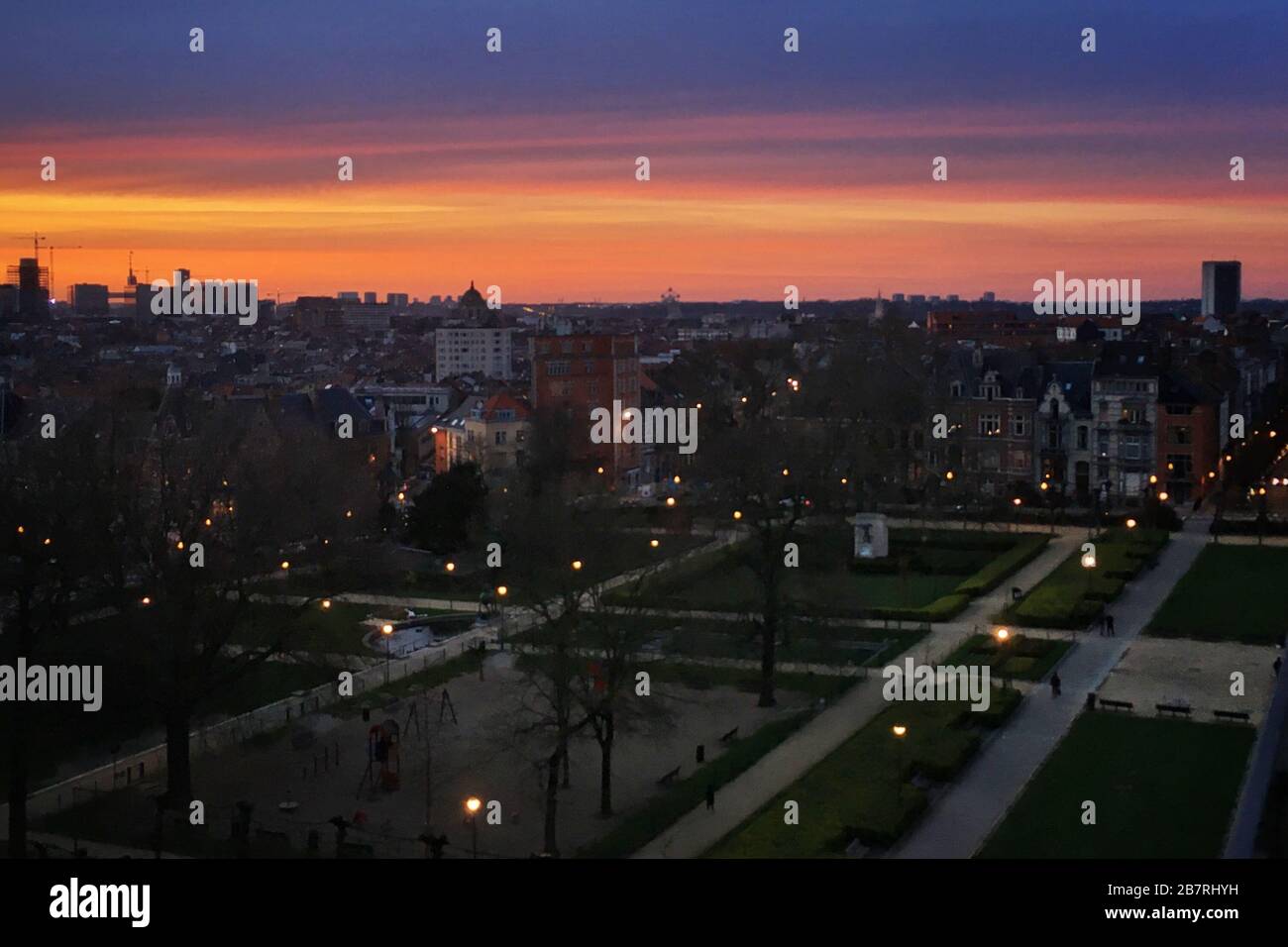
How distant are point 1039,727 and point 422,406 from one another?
4954 cm

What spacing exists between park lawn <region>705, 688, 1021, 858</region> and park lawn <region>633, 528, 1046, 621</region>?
285 centimetres

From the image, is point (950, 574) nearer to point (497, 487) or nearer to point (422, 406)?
point (497, 487)

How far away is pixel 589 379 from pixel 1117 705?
3509 cm

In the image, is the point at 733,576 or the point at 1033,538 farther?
the point at 1033,538

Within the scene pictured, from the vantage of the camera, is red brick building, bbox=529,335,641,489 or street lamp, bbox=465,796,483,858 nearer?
street lamp, bbox=465,796,483,858

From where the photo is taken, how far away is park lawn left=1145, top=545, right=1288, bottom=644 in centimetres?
2684

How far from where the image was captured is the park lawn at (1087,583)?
2755cm

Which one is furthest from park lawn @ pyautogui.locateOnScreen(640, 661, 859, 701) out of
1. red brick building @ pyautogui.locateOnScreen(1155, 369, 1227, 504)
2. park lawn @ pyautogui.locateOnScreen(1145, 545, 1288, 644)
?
red brick building @ pyautogui.locateOnScreen(1155, 369, 1227, 504)

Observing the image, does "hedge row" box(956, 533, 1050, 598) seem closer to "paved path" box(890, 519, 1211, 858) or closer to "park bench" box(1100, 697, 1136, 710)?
"paved path" box(890, 519, 1211, 858)

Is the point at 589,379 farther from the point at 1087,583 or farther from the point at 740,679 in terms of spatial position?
the point at 740,679

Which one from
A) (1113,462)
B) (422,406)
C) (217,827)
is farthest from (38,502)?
(422,406)

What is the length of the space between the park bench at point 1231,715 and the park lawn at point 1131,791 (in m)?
0.18

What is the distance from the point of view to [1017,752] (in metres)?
19.0

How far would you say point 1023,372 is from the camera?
159 feet
